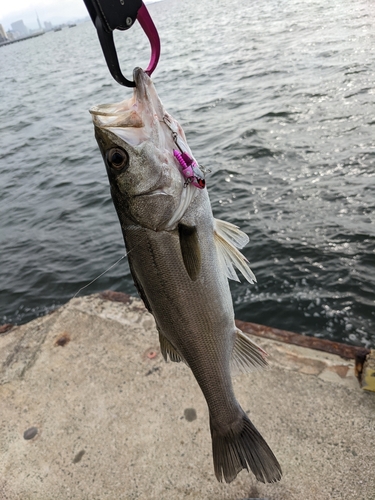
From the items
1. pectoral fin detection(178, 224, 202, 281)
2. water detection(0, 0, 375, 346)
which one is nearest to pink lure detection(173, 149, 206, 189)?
pectoral fin detection(178, 224, 202, 281)

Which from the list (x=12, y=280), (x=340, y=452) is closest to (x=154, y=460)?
(x=340, y=452)

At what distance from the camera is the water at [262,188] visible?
6012 millimetres

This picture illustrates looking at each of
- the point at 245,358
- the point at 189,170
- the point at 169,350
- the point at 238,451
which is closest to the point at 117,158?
the point at 189,170

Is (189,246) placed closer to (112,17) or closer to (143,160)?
(143,160)

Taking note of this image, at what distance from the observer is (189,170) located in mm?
2039

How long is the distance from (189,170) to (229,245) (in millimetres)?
481

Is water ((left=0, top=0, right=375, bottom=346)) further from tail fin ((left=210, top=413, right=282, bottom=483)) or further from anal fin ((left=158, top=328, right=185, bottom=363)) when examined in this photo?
anal fin ((left=158, top=328, right=185, bottom=363))

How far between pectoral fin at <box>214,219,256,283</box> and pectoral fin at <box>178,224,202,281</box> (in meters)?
0.19

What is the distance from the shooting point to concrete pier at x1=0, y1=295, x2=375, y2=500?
2898 millimetres

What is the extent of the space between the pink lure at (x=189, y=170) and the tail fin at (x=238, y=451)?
1.35m

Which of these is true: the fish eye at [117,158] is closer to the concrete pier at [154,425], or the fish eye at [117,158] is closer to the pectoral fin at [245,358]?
the pectoral fin at [245,358]

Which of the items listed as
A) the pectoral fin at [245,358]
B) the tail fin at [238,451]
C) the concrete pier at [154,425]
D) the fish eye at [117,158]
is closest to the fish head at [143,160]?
the fish eye at [117,158]

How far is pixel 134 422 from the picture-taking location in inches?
136

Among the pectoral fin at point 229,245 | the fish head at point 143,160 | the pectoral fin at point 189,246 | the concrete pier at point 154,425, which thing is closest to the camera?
the fish head at point 143,160
